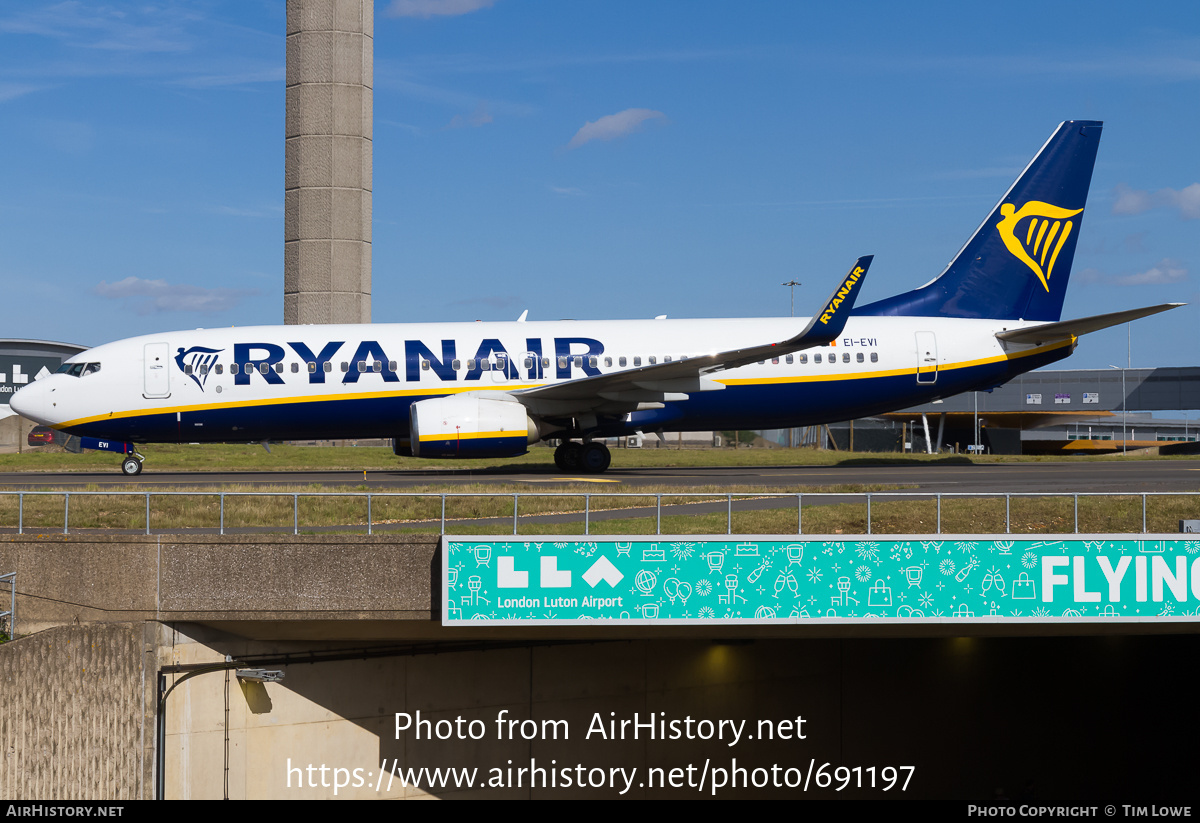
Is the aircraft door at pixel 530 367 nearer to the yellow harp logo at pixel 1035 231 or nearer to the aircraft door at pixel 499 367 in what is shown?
the aircraft door at pixel 499 367

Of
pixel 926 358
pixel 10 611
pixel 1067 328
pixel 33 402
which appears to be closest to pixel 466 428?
pixel 33 402

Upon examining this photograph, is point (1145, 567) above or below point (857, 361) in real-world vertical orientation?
below

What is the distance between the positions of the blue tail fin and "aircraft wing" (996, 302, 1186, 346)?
1480 mm

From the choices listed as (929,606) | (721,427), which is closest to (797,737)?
(929,606)

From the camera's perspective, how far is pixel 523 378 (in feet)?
96.1

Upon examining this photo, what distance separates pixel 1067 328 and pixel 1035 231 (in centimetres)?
408

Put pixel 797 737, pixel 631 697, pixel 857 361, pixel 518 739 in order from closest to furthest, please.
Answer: pixel 518 739 → pixel 631 697 → pixel 797 737 → pixel 857 361

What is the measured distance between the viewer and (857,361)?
30906mm

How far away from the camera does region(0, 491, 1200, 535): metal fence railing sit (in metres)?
18.5

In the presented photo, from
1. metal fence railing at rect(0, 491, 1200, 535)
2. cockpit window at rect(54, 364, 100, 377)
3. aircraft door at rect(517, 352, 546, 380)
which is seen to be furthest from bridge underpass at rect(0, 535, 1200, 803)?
cockpit window at rect(54, 364, 100, 377)

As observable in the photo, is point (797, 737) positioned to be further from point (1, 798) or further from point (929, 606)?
point (1, 798)

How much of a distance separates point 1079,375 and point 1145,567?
68400mm

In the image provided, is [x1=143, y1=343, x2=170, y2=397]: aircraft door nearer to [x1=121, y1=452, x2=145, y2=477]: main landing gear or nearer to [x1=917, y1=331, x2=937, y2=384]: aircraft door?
[x1=121, y1=452, x2=145, y2=477]: main landing gear

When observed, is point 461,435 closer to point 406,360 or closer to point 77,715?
point 406,360
